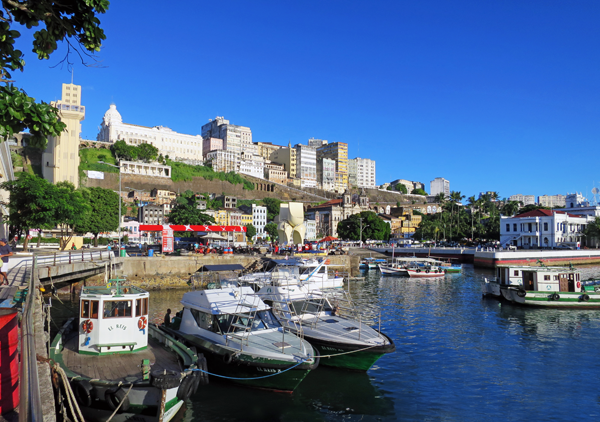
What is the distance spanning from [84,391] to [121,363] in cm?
207

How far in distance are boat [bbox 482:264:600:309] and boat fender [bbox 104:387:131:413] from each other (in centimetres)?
3455

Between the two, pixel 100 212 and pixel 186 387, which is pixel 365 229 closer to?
pixel 100 212

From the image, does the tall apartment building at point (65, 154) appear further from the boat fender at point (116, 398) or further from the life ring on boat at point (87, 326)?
the boat fender at point (116, 398)

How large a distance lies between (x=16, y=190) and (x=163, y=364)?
40.9m

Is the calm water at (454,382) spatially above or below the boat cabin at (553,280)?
below

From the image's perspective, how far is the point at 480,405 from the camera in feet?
53.3

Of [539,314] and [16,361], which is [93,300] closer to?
[16,361]

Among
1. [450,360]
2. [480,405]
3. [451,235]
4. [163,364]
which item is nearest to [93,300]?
[163,364]

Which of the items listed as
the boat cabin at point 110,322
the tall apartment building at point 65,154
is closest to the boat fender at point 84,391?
the boat cabin at point 110,322

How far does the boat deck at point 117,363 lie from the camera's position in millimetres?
13625

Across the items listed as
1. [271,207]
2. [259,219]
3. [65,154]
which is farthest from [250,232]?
[65,154]

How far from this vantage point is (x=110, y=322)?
50.2 feet

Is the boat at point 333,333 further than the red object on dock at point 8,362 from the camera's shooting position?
Yes

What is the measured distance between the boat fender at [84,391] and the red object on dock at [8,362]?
342cm
